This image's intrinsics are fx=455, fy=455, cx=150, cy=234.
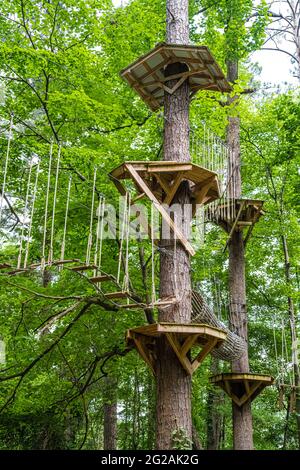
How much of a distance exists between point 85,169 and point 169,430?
3.26 m

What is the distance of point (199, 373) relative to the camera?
8953 millimetres

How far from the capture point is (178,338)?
372 centimetres

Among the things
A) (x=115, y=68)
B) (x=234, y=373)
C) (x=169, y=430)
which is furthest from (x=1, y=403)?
(x=115, y=68)

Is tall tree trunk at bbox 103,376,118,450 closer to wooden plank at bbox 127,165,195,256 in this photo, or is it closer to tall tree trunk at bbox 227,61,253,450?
tall tree trunk at bbox 227,61,253,450

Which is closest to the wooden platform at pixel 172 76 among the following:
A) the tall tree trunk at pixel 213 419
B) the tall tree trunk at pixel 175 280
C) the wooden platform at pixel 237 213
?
the tall tree trunk at pixel 175 280

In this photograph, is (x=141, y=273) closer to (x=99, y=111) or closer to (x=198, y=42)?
(x=99, y=111)

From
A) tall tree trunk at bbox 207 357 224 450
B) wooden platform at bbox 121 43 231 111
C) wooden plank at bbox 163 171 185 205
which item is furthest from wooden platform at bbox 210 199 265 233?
tall tree trunk at bbox 207 357 224 450

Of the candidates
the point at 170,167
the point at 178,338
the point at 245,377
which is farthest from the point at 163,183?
the point at 245,377

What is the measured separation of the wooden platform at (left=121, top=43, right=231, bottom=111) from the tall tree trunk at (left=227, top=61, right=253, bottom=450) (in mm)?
1948

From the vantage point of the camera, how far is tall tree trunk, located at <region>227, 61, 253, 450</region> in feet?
19.2

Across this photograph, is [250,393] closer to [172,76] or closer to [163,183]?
[163,183]

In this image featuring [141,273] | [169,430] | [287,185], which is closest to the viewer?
[169,430]

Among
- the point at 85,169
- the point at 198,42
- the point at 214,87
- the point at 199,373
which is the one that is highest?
the point at 198,42

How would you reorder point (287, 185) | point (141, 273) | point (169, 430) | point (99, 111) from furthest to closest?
point (287, 185) → point (141, 273) → point (99, 111) → point (169, 430)
